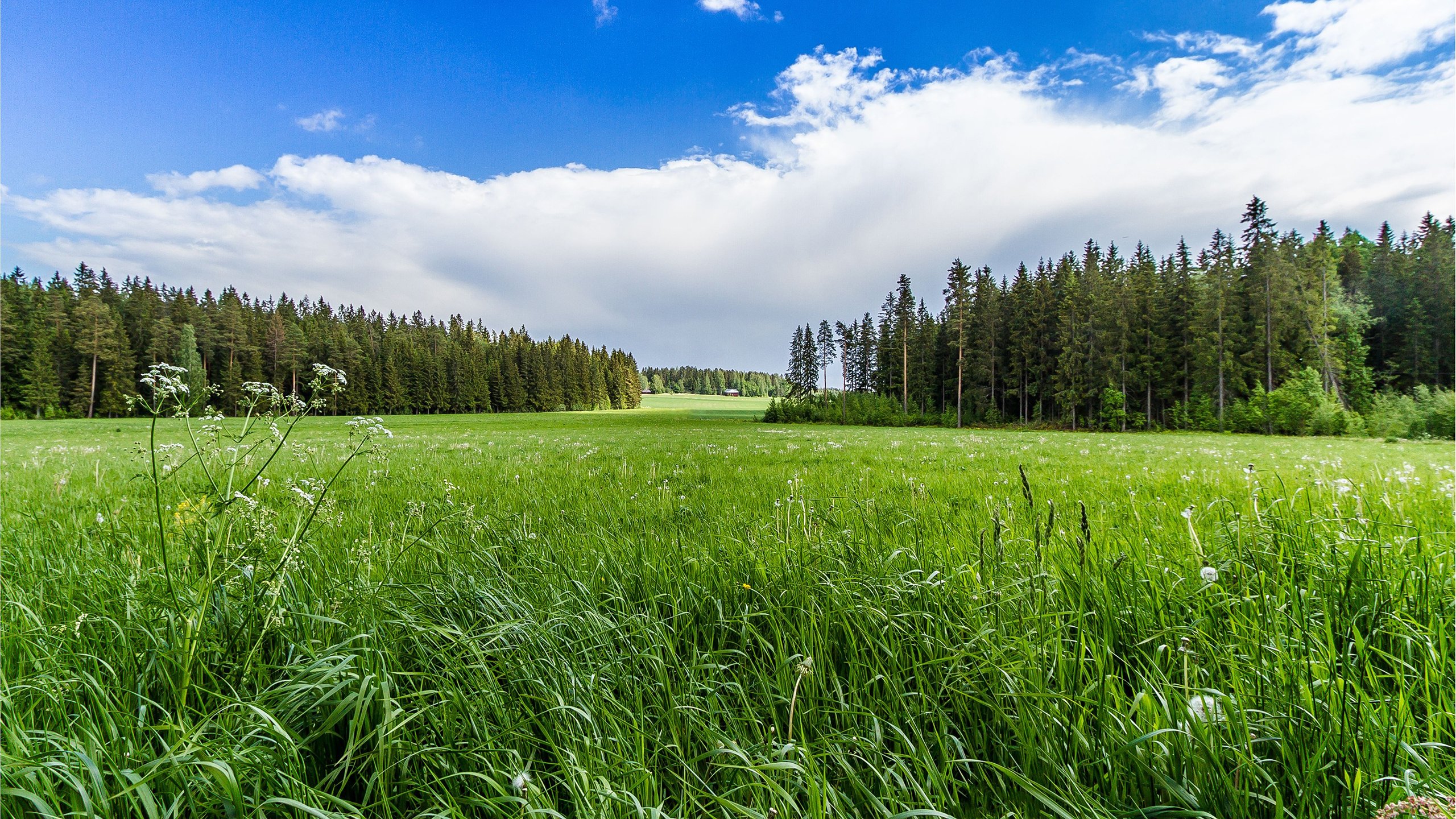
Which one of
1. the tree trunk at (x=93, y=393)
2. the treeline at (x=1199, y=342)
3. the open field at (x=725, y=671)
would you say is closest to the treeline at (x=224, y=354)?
the tree trunk at (x=93, y=393)

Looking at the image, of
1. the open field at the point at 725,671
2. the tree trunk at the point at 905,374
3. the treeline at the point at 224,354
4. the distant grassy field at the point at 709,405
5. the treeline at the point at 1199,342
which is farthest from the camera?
the distant grassy field at the point at 709,405

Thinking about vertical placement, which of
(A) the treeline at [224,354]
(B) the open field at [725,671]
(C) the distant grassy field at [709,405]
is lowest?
(B) the open field at [725,671]

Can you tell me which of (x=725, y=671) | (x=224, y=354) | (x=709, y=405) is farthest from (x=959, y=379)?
(x=224, y=354)

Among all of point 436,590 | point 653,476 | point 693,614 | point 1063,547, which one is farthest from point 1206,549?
point 653,476

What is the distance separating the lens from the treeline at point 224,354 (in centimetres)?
5244

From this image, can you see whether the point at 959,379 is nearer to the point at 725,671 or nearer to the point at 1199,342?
the point at 1199,342

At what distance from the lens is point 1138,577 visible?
2.85m

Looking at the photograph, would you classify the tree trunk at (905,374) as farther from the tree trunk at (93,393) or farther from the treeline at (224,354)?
the tree trunk at (93,393)

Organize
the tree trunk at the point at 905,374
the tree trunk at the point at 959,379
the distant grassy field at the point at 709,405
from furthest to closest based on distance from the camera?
the distant grassy field at the point at 709,405 < the tree trunk at the point at 905,374 < the tree trunk at the point at 959,379

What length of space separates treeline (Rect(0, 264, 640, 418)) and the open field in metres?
25.5

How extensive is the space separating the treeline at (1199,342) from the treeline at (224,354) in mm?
61045

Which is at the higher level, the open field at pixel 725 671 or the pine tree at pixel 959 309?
the pine tree at pixel 959 309

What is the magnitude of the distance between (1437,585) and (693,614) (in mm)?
3704

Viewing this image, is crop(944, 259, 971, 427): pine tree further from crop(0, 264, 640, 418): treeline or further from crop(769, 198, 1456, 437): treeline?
crop(0, 264, 640, 418): treeline
